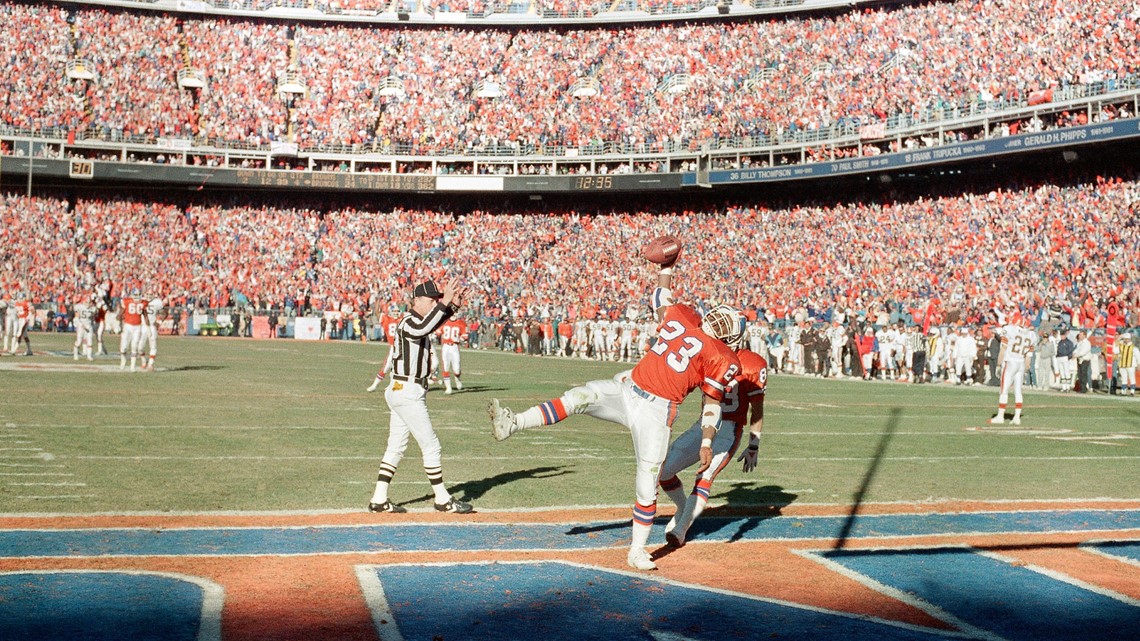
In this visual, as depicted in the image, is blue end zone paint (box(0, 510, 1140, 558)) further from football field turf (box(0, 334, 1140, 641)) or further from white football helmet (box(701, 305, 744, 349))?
white football helmet (box(701, 305, 744, 349))

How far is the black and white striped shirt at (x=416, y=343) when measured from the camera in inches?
396

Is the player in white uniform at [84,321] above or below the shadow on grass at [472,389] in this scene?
above

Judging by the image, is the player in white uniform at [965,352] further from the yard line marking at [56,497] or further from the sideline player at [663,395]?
the yard line marking at [56,497]

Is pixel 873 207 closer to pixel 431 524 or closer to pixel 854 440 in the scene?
pixel 854 440

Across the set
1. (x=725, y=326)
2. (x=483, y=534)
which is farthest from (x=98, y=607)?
(x=725, y=326)

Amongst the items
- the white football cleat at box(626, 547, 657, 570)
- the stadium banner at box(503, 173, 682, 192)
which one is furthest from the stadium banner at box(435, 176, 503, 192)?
the white football cleat at box(626, 547, 657, 570)

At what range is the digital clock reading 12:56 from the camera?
170ft

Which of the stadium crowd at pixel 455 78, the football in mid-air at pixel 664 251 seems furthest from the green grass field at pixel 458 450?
the stadium crowd at pixel 455 78

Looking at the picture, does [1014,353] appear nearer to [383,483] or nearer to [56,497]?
[383,483]

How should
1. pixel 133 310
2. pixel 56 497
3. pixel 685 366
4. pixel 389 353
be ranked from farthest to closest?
pixel 133 310 < pixel 389 353 < pixel 56 497 < pixel 685 366

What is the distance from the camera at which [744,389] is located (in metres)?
9.27

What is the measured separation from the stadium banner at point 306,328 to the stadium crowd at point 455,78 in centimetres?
954

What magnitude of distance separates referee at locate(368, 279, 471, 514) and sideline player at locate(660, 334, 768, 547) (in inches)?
86.0

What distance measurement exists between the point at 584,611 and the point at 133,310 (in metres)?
21.1
